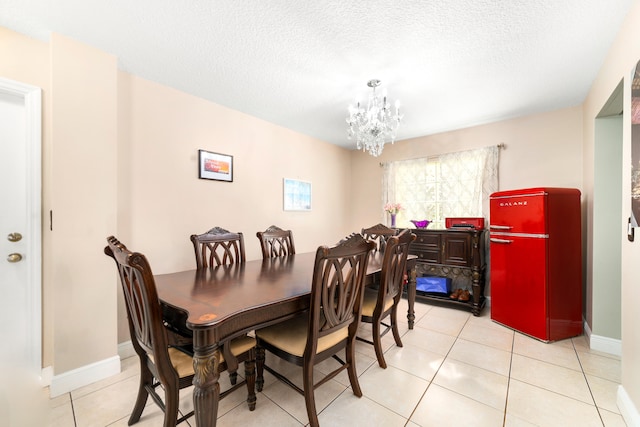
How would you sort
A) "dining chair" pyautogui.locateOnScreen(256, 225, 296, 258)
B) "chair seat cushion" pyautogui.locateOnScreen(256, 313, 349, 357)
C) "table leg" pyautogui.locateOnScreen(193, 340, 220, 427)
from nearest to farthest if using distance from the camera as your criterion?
"table leg" pyautogui.locateOnScreen(193, 340, 220, 427), "chair seat cushion" pyautogui.locateOnScreen(256, 313, 349, 357), "dining chair" pyautogui.locateOnScreen(256, 225, 296, 258)

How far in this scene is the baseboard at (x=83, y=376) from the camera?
1.75m

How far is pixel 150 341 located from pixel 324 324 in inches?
34.7

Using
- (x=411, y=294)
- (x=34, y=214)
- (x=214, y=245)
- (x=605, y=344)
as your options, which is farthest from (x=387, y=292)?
(x=34, y=214)

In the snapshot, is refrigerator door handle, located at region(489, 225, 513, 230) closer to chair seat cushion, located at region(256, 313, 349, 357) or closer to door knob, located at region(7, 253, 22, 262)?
chair seat cushion, located at region(256, 313, 349, 357)

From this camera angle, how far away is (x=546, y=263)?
243cm

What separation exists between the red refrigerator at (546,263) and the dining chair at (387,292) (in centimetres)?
134

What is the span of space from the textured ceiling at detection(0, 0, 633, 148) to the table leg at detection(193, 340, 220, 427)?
195 cm

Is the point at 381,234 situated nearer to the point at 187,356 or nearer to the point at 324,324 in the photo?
the point at 324,324

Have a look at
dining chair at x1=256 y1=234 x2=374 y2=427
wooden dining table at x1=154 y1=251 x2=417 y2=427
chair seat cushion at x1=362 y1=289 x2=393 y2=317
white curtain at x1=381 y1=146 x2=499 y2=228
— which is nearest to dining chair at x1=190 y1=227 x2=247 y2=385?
wooden dining table at x1=154 y1=251 x2=417 y2=427

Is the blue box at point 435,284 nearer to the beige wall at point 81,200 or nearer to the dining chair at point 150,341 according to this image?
the dining chair at point 150,341

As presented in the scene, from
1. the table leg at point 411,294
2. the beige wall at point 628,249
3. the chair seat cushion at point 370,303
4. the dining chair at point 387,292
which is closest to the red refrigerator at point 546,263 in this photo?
the beige wall at point 628,249

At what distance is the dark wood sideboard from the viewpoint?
316 centimetres

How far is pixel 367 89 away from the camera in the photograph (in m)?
2.59

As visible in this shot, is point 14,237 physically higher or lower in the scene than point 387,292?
higher
